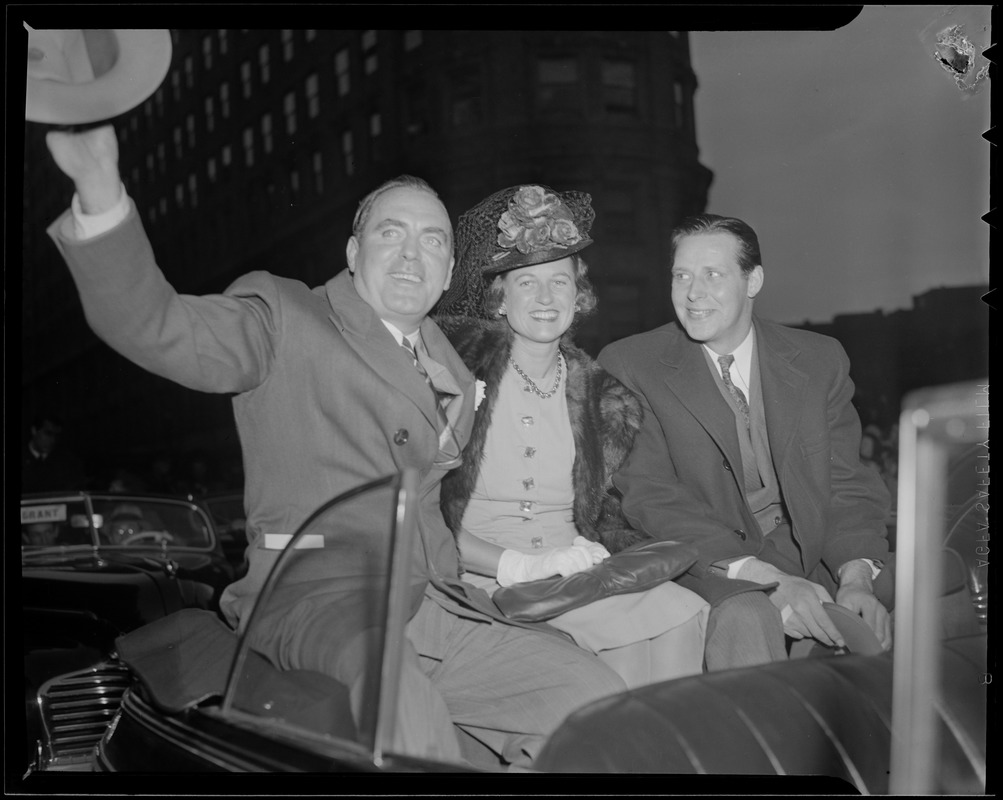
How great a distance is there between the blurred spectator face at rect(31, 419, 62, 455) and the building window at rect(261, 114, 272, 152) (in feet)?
3.03

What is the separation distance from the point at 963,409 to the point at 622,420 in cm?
91

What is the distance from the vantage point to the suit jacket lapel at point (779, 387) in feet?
9.66

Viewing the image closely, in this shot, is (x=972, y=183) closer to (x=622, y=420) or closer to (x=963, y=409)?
(x=963, y=409)

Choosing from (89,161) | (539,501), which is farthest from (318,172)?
(539,501)

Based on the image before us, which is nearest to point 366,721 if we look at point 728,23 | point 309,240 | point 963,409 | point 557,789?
point 557,789

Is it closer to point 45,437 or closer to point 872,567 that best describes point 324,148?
point 45,437

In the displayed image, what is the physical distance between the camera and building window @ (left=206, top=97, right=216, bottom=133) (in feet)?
9.11

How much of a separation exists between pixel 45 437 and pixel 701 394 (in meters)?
1.79

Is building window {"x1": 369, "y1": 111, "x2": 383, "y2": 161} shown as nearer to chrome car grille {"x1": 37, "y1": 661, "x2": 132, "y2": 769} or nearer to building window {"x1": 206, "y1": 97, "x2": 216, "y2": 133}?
building window {"x1": 206, "y1": 97, "x2": 216, "y2": 133}

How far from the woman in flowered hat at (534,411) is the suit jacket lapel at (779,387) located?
0.38m

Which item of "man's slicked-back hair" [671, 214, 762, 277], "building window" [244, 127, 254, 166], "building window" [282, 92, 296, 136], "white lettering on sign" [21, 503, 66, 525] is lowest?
"white lettering on sign" [21, 503, 66, 525]

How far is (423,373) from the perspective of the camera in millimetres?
2795

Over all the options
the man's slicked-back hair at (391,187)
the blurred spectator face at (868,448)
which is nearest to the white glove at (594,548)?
the blurred spectator face at (868,448)

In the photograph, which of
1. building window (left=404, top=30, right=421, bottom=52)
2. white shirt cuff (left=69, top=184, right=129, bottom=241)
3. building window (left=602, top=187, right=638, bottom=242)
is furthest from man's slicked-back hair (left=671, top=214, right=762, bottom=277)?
white shirt cuff (left=69, top=184, right=129, bottom=241)
